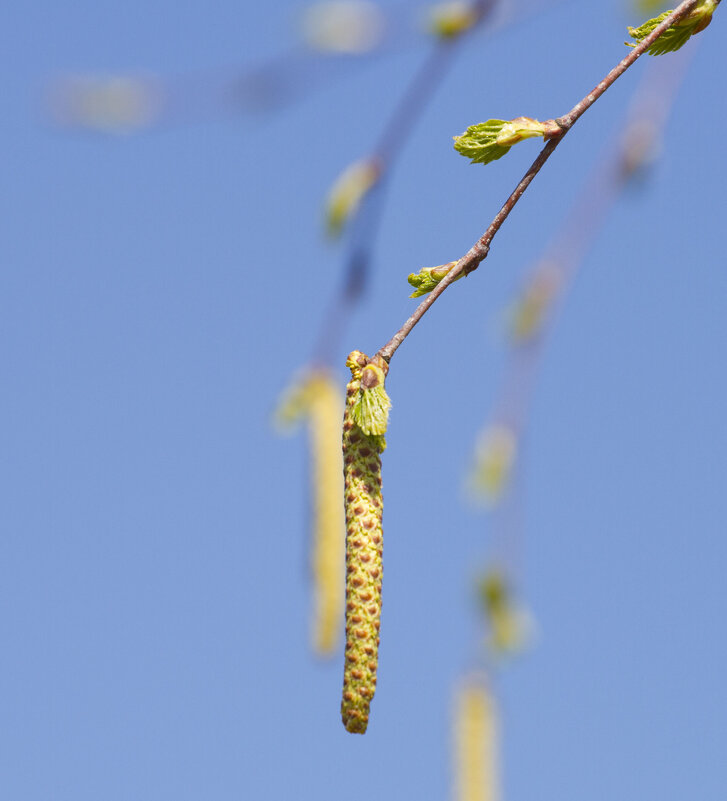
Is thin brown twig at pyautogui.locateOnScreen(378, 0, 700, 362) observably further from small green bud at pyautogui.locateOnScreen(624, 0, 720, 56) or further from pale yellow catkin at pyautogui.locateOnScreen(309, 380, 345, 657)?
pale yellow catkin at pyautogui.locateOnScreen(309, 380, 345, 657)

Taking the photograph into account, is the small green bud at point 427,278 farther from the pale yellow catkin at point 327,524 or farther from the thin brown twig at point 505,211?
the pale yellow catkin at point 327,524

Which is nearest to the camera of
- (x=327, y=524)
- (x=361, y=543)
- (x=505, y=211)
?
(x=505, y=211)

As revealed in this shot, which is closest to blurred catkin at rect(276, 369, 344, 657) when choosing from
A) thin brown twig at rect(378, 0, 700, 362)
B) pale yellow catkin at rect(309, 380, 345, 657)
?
pale yellow catkin at rect(309, 380, 345, 657)

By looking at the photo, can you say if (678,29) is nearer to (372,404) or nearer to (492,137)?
(492,137)

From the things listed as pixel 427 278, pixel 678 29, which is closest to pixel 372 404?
pixel 427 278

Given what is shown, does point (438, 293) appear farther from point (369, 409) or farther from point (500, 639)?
point (500, 639)

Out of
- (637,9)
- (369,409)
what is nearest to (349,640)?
(369,409)
